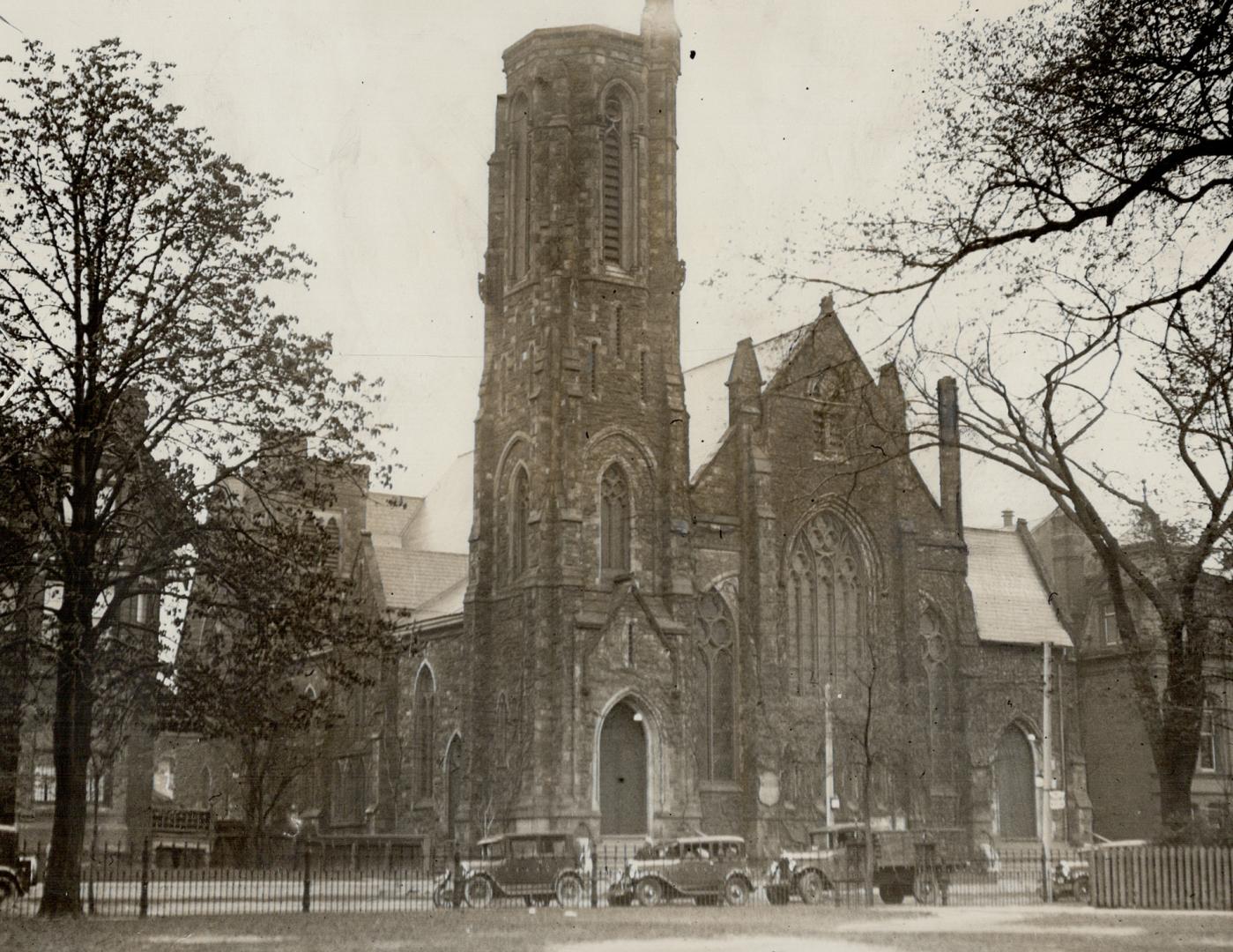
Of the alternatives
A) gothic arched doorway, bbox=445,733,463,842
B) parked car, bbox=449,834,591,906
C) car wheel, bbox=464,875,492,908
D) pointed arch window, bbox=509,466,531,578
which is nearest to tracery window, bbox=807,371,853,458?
pointed arch window, bbox=509,466,531,578

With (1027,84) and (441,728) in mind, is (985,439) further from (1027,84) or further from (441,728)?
(441,728)

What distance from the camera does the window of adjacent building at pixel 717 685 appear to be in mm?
45812

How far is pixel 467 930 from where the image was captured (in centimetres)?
2242

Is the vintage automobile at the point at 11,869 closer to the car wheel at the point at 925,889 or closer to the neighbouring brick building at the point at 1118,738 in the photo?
the car wheel at the point at 925,889

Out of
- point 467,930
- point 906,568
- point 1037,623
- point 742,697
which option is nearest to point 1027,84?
point 467,930

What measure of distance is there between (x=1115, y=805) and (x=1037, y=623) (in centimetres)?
661

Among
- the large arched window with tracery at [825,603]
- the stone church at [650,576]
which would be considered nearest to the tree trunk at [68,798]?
the stone church at [650,576]

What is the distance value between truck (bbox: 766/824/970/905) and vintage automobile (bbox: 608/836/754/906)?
88 cm

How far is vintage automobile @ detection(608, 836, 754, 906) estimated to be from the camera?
103ft

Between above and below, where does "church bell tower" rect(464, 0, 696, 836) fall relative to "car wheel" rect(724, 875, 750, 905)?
above

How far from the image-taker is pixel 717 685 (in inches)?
1825

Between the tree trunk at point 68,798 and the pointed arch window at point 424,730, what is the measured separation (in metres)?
24.7

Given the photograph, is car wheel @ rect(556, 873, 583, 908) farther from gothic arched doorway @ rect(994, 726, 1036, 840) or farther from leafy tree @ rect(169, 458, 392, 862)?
gothic arched doorway @ rect(994, 726, 1036, 840)

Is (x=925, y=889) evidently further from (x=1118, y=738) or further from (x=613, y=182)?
(x=1118, y=738)
